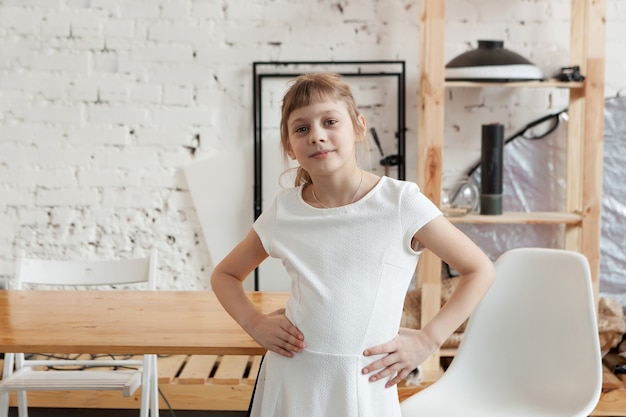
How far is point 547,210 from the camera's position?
11.7 ft

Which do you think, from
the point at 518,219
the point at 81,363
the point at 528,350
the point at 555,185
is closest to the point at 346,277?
the point at 528,350

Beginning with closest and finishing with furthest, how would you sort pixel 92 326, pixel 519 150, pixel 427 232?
pixel 427 232 < pixel 92 326 < pixel 519 150

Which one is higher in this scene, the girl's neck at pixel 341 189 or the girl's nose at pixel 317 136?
the girl's nose at pixel 317 136

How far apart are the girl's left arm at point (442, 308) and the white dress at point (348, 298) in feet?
0.07

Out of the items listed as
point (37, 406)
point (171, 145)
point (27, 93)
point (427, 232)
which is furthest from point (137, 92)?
point (427, 232)

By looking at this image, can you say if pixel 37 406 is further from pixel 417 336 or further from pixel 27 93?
pixel 417 336

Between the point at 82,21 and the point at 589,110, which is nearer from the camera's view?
the point at 589,110

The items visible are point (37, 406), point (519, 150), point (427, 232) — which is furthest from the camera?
point (519, 150)

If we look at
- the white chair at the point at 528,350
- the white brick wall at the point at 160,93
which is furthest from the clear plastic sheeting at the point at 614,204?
the white chair at the point at 528,350

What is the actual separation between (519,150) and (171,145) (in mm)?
1588

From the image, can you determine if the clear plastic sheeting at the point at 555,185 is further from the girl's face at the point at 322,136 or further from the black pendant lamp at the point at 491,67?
the girl's face at the point at 322,136

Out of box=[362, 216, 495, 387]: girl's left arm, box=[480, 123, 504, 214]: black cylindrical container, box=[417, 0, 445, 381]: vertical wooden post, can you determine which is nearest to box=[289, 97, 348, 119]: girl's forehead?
box=[362, 216, 495, 387]: girl's left arm

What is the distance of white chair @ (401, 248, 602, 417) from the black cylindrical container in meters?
1.24

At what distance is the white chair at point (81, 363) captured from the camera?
2.39 metres
